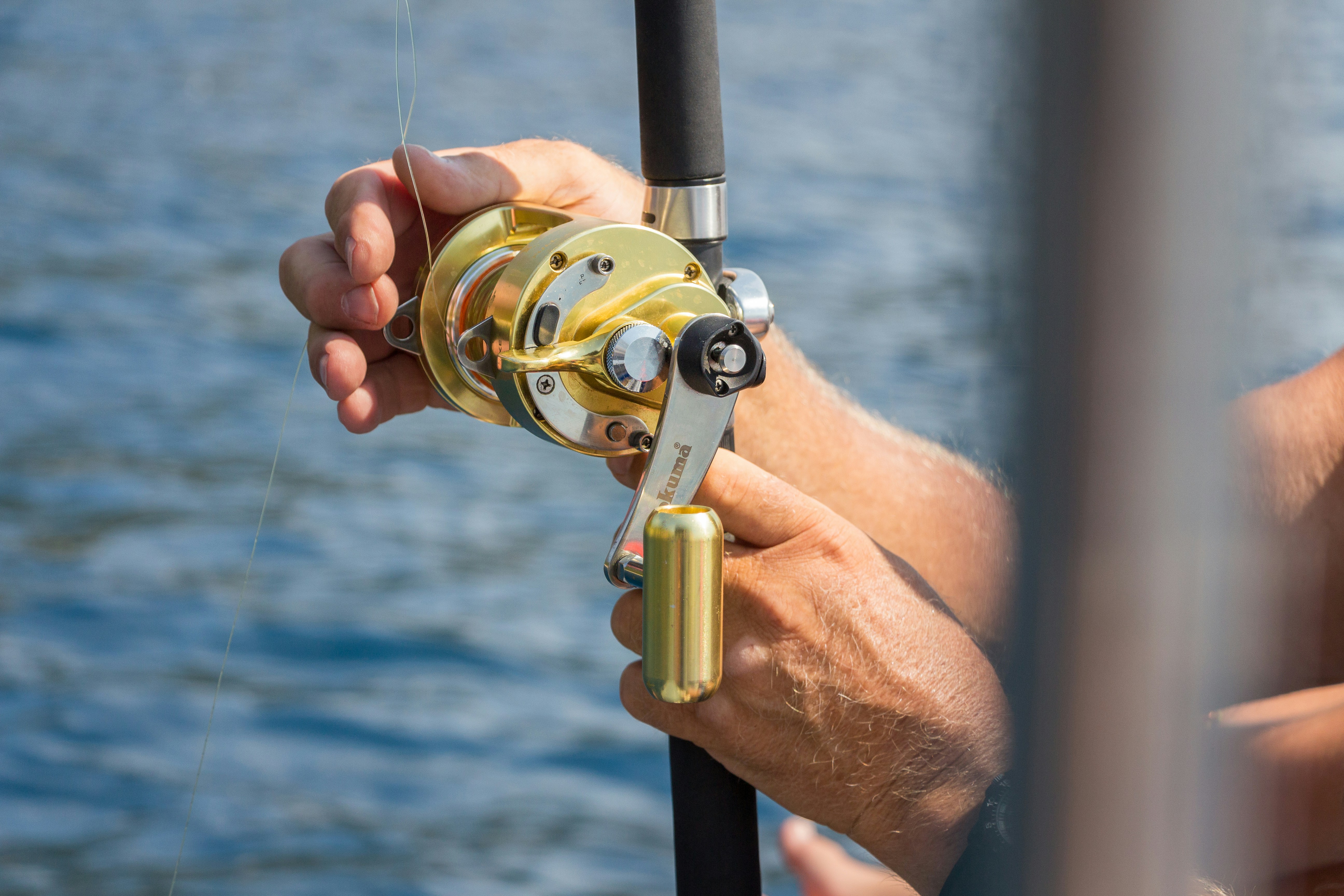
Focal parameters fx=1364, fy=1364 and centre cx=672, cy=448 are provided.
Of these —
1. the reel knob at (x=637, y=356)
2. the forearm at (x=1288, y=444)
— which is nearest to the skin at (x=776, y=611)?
the reel knob at (x=637, y=356)

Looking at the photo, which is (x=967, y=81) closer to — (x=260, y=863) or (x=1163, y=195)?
(x=1163, y=195)

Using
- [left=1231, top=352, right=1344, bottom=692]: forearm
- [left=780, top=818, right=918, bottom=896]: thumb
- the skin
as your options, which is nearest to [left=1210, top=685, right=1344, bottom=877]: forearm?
[left=1231, top=352, right=1344, bottom=692]: forearm

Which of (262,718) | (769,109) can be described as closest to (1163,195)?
(262,718)

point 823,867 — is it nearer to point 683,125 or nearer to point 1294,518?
point 683,125

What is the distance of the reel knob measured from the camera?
699mm

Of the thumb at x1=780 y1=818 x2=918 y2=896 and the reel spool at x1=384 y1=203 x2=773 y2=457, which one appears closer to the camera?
the reel spool at x1=384 y1=203 x2=773 y2=457

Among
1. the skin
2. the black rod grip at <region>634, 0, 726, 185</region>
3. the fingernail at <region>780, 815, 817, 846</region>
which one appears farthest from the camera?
the fingernail at <region>780, 815, 817, 846</region>

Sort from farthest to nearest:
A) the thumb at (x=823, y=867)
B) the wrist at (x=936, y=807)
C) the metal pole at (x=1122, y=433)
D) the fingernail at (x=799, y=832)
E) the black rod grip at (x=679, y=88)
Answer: the fingernail at (x=799, y=832)
the thumb at (x=823, y=867)
the black rod grip at (x=679, y=88)
the wrist at (x=936, y=807)
the metal pole at (x=1122, y=433)

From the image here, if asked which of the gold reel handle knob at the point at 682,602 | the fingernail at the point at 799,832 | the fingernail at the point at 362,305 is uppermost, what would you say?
the fingernail at the point at 362,305

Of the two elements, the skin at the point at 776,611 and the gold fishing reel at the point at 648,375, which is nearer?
the gold fishing reel at the point at 648,375

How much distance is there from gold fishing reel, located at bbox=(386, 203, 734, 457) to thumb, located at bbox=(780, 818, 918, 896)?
35.7 inches

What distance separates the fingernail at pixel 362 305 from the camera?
89 cm

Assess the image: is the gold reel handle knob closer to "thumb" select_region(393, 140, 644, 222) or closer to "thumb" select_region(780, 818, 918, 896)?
"thumb" select_region(393, 140, 644, 222)

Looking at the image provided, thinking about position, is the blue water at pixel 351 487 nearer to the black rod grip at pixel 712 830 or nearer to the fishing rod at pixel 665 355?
the fishing rod at pixel 665 355
